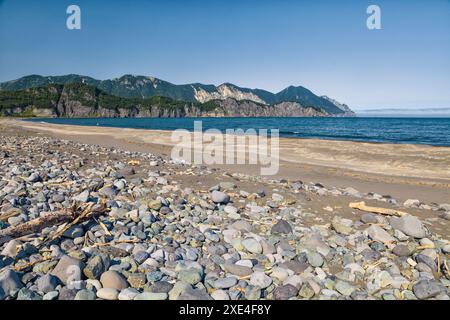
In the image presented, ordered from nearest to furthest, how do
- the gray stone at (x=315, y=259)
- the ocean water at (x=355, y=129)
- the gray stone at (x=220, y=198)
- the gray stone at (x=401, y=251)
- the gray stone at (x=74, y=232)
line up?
the gray stone at (x=315, y=259)
the gray stone at (x=74, y=232)
the gray stone at (x=401, y=251)
the gray stone at (x=220, y=198)
the ocean water at (x=355, y=129)

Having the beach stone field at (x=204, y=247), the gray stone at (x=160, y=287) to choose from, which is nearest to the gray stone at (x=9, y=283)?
the beach stone field at (x=204, y=247)

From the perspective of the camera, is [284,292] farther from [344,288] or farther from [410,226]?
[410,226]

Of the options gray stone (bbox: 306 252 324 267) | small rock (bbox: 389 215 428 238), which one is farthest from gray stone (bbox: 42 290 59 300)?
small rock (bbox: 389 215 428 238)

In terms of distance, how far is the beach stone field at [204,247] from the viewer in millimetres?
3846

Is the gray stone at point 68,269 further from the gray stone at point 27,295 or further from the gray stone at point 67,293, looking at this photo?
the gray stone at point 27,295

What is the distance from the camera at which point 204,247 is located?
16.6 feet

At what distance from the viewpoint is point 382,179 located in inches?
552

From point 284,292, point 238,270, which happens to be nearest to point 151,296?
point 238,270
